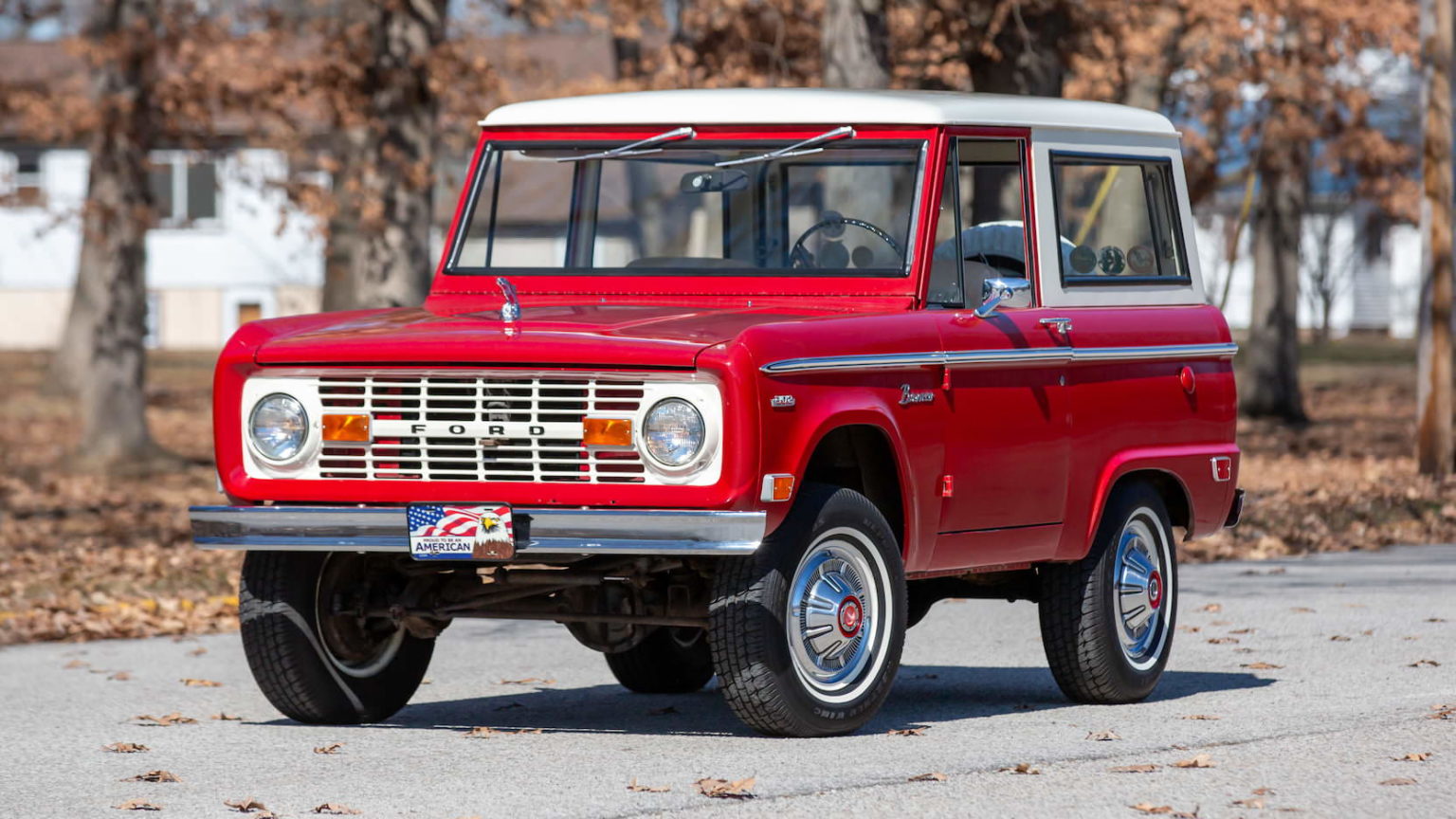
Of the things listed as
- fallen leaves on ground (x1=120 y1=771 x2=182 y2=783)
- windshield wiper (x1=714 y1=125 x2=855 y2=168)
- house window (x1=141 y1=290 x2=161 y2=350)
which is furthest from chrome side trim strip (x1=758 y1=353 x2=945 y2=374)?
house window (x1=141 y1=290 x2=161 y2=350)

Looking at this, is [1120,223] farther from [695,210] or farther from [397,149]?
[397,149]

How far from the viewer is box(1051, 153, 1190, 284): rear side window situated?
944 centimetres

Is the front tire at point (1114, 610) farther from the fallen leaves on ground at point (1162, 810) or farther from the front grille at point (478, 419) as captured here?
the fallen leaves on ground at point (1162, 810)

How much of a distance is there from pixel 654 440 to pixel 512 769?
3.63ft

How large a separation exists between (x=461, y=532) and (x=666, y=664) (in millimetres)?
2288

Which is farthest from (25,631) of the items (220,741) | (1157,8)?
(1157,8)

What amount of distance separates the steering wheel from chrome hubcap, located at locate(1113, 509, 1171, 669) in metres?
1.56

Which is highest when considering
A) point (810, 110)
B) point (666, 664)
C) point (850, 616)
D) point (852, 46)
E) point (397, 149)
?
point (852, 46)

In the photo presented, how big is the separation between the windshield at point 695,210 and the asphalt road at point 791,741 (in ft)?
5.57

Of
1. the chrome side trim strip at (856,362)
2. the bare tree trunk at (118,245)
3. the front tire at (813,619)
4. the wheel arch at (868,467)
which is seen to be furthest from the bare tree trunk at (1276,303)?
the front tire at (813,619)

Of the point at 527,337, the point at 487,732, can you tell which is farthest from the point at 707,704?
the point at 527,337

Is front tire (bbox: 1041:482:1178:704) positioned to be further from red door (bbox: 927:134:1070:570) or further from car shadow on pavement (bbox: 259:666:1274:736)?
red door (bbox: 927:134:1070:570)

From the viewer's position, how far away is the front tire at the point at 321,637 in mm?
8383

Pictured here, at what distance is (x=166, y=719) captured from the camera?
9.13 meters
